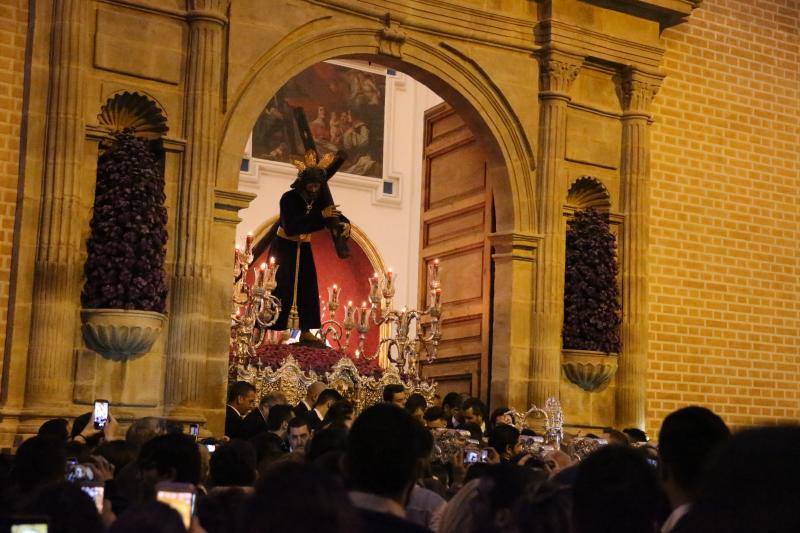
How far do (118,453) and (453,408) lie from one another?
246 inches

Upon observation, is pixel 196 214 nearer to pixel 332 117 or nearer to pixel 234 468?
pixel 234 468

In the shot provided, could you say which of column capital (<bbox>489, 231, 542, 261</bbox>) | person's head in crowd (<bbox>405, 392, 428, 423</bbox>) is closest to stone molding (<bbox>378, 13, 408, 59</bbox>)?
column capital (<bbox>489, 231, 542, 261</bbox>)

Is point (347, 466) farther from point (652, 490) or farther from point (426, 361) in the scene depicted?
point (426, 361)

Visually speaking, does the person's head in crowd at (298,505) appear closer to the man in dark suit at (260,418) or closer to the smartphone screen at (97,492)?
the smartphone screen at (97,492)

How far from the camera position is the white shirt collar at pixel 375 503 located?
310cm

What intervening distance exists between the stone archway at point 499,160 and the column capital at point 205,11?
141 centimetres

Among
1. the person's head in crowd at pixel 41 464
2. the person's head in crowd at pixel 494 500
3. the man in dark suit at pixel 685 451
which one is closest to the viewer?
the person's head in crowd at pixel 494 500

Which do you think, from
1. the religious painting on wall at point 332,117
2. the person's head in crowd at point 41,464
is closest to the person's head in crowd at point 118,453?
the person's head in crowd at point 41,464

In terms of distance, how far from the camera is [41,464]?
15.4ft

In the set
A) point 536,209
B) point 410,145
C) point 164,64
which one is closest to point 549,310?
point 536,209

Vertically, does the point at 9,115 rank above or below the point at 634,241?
above

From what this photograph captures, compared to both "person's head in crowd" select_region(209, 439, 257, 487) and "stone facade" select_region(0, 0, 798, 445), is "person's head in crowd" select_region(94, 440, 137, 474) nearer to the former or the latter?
"person's head in crowd" select_region(209, 439, 257, 487)

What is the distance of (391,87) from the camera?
78.5 ft

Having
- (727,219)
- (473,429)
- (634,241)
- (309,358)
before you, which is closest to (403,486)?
(473,429)
